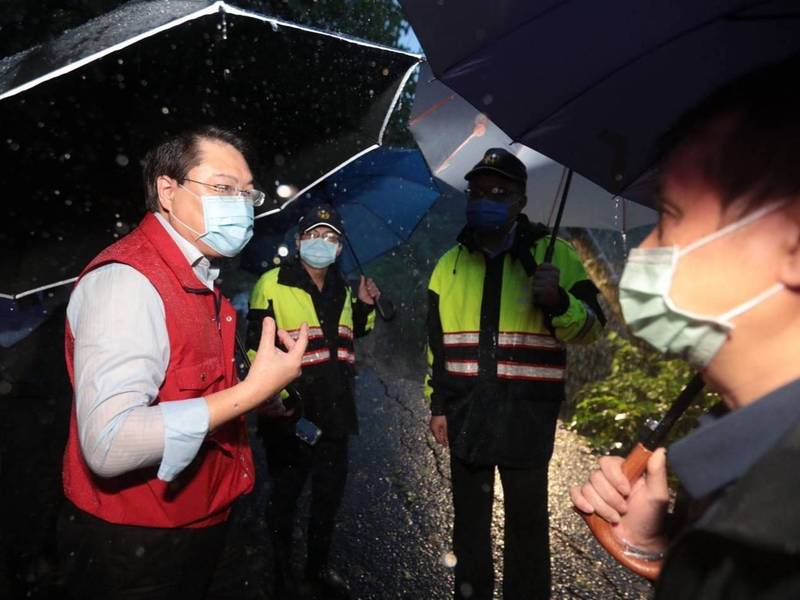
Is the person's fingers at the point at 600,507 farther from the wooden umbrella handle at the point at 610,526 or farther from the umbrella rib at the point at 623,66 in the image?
the umbrella rib at the point at 623,66

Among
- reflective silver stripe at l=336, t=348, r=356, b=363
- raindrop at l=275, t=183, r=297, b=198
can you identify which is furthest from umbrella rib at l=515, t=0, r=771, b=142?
reflective silver stripe at l=336, t=348, r=356, b=363

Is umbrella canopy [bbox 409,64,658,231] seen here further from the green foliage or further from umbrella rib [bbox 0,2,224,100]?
the green foliage

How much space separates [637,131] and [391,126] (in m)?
7.14

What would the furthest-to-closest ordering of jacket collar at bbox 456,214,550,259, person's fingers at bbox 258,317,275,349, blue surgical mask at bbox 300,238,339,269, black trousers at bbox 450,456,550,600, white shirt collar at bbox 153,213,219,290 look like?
→ blue surgical mask at bbox 300,238,339,269 < jacket collar at bbox 456,214,550,259 < black trousers at bbox 450,456,550,600 < white shirt collar at bbox 153,213,219,290 < person's fingers at bbox 258,317,275,349

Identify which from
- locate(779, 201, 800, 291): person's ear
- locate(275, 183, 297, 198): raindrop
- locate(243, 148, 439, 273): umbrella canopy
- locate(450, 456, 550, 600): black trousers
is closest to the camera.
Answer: locate(779, 201, 800, 291): person's ear

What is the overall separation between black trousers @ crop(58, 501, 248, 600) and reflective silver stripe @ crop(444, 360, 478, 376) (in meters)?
1.50

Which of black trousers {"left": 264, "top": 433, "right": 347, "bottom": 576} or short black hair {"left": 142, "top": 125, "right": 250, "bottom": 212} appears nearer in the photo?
short black hair {"left": 142, "top": 125, "right": 250, "bottom": 212}

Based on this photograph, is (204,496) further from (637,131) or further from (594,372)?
(594,372)

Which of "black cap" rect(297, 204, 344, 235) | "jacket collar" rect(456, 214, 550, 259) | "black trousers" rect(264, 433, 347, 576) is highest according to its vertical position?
"jacket collar" rect(456, 214, 550, 259)

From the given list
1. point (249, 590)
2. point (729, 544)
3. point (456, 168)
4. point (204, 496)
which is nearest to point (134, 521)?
point (204, 496)

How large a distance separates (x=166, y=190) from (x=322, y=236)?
1.71 m

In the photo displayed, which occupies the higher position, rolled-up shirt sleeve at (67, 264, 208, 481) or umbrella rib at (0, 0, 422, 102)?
umbrella rib at (0, 0, 422, 102)

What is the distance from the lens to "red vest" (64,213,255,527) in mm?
1715

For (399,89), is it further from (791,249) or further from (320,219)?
(791,249)
